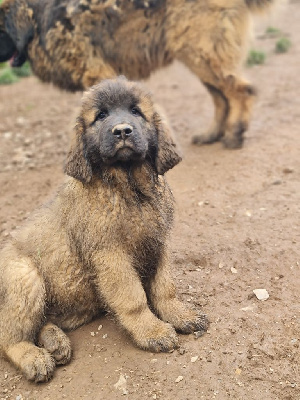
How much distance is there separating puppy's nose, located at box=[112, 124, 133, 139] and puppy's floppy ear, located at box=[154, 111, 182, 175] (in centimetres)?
37

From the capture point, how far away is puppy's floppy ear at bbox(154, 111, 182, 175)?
3.75 m

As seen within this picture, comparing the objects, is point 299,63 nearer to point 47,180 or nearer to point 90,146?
point 47,180

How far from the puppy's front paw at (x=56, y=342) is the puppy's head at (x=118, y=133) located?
1.10 m

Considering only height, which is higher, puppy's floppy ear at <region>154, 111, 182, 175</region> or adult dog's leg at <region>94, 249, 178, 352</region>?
puppy's floppy ear at <region>154, 111, 182, 175</region>

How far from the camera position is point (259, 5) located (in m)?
6.87

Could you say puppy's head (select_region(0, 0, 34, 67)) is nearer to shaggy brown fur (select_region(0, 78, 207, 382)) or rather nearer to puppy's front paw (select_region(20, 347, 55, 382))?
shaggy brown fur (select_region(0, 78, 207, 382))

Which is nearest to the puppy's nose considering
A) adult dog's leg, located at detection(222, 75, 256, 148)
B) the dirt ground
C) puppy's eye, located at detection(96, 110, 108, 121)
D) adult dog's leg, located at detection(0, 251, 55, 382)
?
puppy's eye, located at detection(96, 110, 108, 121)

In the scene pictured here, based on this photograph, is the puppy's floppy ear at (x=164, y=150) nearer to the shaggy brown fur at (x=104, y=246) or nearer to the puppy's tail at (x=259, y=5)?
the shaggy brown fur at (x=104, y=246)

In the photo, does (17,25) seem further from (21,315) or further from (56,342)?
(56,342)

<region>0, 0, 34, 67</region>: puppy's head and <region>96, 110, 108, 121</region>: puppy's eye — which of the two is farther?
<region>0, 0, 34, 67</region>: puppy's head

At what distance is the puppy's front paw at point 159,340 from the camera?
3682 mm

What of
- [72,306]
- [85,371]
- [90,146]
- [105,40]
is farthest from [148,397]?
[105,40]

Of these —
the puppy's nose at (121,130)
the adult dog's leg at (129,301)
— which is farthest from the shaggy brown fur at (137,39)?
the adult dog's leg at (129,301)

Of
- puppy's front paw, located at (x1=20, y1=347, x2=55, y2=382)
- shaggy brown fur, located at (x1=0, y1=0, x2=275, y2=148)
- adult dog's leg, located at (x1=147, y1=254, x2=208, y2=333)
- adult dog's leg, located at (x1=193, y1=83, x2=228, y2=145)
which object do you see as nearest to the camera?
puppy's front paw, located at (x1=20, y1=347, x2=55, y2=382)
